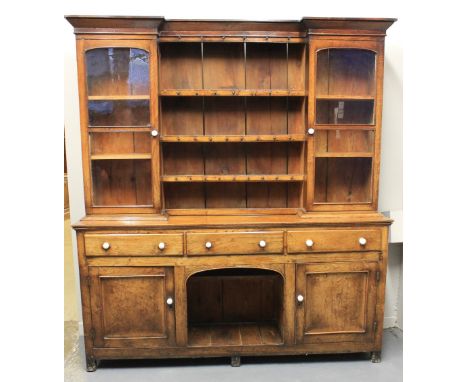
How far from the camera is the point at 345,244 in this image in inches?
83.9

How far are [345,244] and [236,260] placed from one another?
0.63m

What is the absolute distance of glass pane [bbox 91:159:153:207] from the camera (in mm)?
2223

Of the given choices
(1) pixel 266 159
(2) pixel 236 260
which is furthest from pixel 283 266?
(1) pixel 266 159

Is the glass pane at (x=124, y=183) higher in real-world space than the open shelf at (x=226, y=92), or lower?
lower

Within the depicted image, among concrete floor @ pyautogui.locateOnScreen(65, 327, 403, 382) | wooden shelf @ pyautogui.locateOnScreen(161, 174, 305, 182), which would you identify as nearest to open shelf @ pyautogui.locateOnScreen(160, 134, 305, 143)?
wooden shelf @ pyautogui.locateOnScreen(161, 174, 305, 182)

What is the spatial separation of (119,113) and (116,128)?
0.29ft

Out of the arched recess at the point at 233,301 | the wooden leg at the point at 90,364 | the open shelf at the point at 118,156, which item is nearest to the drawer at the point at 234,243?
the arched recess at the point at 233,301

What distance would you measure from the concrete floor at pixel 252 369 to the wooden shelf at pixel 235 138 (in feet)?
4.35

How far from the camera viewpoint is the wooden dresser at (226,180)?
6.87 ft

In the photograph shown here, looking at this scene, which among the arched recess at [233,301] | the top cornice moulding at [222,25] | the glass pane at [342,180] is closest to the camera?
the top cornice moulding at [222,25]

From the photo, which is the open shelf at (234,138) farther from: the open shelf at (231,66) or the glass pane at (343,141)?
the open shelf at (231,66)

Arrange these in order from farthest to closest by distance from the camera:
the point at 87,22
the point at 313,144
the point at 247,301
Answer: the point at 247,301, the point at 313,144, the point at 87,22

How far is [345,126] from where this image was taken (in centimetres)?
219

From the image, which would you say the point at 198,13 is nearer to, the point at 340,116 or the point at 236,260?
the point at 340,116
